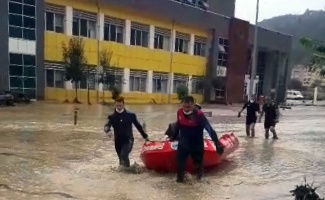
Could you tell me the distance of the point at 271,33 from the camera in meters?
62.5

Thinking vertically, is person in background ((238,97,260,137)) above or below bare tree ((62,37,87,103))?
below

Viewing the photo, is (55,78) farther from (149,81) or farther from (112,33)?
(149,81)

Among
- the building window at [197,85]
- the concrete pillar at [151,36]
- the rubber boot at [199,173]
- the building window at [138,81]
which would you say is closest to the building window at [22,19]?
the building window at [138,81]

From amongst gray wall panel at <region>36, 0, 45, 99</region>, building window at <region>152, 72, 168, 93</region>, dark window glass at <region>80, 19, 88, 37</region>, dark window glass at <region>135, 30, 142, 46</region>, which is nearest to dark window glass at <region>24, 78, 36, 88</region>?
gray wall panel at <region>36, 0, 45, 99</region>

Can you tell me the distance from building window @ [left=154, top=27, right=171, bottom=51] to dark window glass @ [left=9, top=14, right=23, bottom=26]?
15820mm

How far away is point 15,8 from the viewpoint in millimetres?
32469

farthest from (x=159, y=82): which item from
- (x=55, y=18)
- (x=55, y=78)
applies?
(x=55, y=18)

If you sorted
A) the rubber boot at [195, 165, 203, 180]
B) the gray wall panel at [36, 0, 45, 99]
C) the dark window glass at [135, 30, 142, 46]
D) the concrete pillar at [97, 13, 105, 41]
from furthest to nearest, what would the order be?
the dark window glass at [135, 30, 142, 46] < the concrete pillar at [97, 13, 105, 41] < the gray wall panel at [36, 0, 45, 99] < the rubber boot at [195, 165, 203, 180]

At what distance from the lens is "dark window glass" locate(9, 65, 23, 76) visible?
107 feet

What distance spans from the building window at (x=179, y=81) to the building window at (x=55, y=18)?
604 inches

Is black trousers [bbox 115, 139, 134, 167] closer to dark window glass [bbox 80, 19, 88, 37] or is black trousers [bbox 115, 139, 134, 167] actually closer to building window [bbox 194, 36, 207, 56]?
dark window glass [bbox 80, 19, 88, 37]

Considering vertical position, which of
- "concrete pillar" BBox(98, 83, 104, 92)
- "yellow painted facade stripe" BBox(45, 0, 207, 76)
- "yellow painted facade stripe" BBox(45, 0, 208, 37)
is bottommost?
"concrete pillar" BBox(98, 83, 104, 92)

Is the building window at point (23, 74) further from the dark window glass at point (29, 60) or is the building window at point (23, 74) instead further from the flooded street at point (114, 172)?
the flooded street at point (114, 172)

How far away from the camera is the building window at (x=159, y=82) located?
46.3 meters
